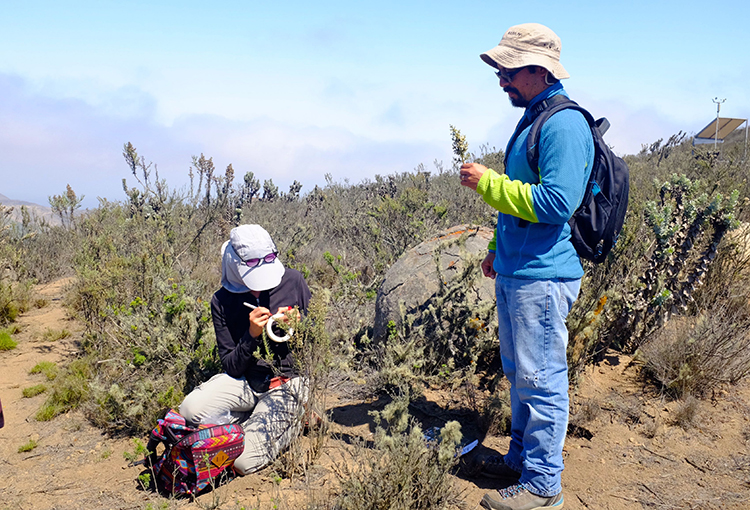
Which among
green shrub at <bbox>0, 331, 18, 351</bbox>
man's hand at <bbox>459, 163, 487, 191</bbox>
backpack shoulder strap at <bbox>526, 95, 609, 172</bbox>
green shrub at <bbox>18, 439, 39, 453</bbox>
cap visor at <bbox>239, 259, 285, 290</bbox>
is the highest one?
backpack shoulder strap at <bbox>526, 95, 609, 172</bbox>

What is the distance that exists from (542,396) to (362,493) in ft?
2.92

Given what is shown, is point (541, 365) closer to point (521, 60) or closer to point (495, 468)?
point (495, 468)

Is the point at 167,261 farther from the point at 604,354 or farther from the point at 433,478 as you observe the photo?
the point at 604,354

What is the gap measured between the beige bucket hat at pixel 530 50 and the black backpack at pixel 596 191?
147 mm

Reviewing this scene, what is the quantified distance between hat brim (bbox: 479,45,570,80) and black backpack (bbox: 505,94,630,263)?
0.37ft

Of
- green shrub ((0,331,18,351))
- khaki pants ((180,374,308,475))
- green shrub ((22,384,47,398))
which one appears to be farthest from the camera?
green shrub ((0,331,18,351))

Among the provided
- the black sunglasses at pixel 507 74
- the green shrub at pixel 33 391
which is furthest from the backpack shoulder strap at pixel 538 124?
the green shrub at pixel 33 391

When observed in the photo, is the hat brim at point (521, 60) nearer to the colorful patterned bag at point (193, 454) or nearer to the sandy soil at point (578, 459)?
the sandy soil at point (578, 459)

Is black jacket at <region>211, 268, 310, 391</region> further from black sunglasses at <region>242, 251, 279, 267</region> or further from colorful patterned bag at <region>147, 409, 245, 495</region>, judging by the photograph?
colorful patterned bag at <region>147, 409, 245, 495</region>

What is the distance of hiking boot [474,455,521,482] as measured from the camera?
256 centimetres

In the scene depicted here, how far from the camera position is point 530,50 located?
2.13 m

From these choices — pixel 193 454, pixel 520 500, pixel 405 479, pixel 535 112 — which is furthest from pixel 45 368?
pixel 535 112

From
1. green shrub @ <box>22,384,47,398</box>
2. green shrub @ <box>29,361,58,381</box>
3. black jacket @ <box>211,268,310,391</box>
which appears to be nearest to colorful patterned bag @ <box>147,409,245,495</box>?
black jacket @ <box>211,268,310,391</box>

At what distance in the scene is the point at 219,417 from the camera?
2836 mm
